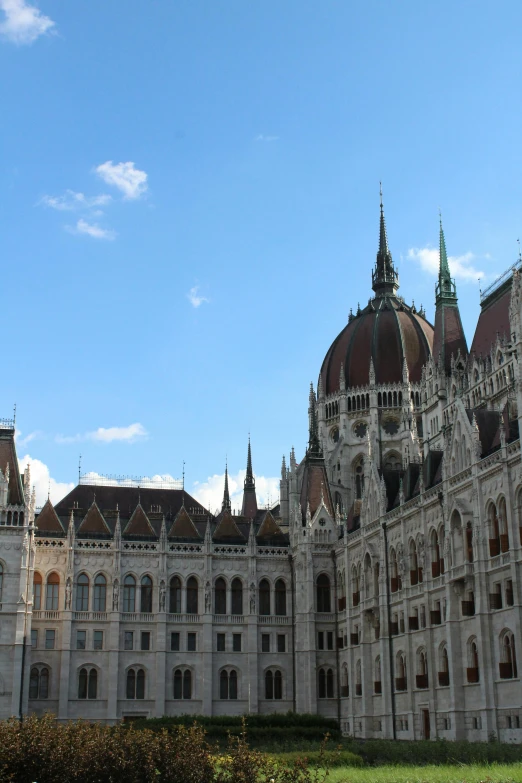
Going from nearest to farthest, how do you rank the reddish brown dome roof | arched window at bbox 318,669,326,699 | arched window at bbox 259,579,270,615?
arched window at bbox 318,669,326,699, arched window at bbox 259,579,270,615, the reddish brown dome roof

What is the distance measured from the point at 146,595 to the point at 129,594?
48.2 inches

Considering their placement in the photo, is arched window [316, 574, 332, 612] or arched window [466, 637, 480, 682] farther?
arched window [316, 574, 332, 612]

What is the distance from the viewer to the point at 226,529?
75.8m

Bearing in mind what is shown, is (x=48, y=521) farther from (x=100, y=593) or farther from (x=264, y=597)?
(x=264, y=597)

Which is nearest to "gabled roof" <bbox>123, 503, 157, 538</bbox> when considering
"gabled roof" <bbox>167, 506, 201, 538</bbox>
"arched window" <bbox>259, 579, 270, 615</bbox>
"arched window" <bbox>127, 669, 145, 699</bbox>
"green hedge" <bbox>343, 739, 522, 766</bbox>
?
"gabled roof" <bbox>167, 506, 201, 538</bbox>

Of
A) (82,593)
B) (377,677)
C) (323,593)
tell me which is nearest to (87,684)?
(82,593)

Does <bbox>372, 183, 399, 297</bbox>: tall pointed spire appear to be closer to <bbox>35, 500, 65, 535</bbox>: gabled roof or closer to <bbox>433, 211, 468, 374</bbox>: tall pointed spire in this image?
<bbox>433, 211, 468, 374</bbox>: tall pointed spire

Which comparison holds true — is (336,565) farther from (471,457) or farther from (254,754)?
(254,754)

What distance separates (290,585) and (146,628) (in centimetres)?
1106

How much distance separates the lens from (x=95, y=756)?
85.2 ft

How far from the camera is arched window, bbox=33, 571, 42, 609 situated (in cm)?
6988

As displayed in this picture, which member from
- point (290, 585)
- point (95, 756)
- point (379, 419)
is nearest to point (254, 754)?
point (95, 756)

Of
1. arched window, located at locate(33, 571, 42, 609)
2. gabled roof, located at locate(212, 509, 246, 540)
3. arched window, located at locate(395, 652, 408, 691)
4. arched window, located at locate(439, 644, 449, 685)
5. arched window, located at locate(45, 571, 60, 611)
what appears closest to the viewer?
arched window, located at locate(439, 644, 449, 685)

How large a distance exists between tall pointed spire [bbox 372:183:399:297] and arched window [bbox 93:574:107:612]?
157 feet
